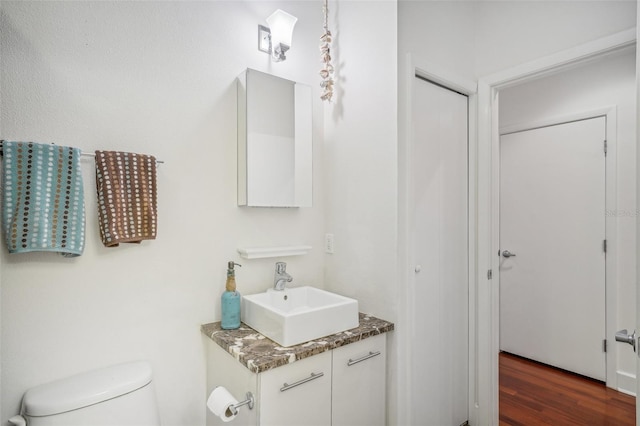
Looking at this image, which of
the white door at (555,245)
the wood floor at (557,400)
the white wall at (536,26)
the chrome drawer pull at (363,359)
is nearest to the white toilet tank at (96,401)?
the chrome drawer pull at (363,359)

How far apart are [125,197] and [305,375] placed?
0.98m

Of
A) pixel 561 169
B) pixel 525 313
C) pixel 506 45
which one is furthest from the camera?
pixel 525 313

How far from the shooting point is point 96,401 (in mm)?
1118

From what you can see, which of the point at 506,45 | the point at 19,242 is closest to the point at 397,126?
the point at 506,45

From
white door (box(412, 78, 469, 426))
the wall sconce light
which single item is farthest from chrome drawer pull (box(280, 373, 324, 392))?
the wall sconce light

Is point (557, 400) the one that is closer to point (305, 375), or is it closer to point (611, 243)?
point (611, 243)

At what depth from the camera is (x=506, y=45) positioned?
1868mm

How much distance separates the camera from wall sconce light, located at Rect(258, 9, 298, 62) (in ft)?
5.35

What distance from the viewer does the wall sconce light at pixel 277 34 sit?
1630 mm

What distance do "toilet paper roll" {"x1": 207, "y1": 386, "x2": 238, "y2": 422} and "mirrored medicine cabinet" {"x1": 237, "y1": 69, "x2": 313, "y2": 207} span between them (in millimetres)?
819

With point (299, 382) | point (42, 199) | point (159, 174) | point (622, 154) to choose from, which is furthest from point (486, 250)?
point (42, 199)

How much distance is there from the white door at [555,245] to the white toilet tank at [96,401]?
9.94 ft

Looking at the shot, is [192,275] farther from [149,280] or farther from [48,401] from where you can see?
[48,401]

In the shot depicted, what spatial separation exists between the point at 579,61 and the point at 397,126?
3.18 ft
